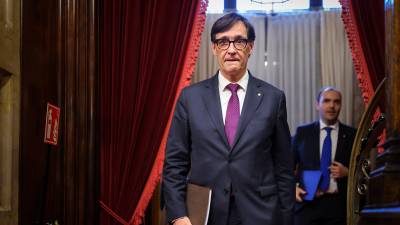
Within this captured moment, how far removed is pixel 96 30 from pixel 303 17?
2.47 metres

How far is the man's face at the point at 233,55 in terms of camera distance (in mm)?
3295

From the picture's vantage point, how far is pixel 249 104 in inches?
130

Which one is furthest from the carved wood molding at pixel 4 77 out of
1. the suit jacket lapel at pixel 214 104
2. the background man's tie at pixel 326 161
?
the background man's tie at pixel 326 161

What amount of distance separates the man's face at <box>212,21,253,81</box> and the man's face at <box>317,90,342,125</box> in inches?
85.7

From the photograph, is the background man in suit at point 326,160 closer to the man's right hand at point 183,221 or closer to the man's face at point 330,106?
the man's face at point 330,106

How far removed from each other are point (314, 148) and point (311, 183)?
335 mm

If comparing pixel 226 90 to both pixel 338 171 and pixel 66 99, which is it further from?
pixel 338 171

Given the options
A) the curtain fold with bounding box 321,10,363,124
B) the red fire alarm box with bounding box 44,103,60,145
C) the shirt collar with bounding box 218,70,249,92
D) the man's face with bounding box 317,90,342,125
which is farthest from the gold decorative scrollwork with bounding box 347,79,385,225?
the curtain fold with bounding box 321,10,363,124

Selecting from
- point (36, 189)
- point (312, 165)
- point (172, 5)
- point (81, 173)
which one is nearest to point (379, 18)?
point (312, 165)

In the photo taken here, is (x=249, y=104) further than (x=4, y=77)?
No

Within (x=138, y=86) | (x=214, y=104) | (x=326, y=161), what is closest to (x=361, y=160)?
(x=214, y=104)

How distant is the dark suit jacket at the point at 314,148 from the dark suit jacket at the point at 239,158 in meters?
2.05

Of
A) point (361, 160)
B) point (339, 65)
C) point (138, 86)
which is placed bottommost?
point (361, 160)

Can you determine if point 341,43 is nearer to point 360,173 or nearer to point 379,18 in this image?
point 379,18
